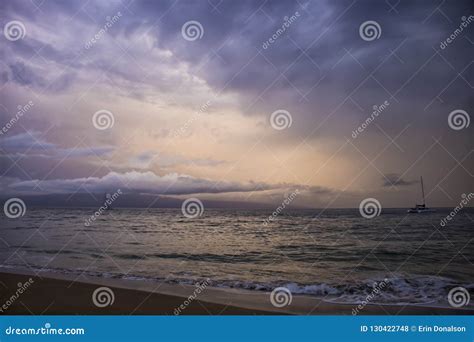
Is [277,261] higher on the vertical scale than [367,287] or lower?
higher

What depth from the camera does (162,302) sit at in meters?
4.57

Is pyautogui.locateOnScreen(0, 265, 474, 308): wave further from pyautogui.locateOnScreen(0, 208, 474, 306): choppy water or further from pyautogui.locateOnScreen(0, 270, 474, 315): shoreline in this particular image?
pyautogui.locateOnScreen(0, 270, 474, 315): shoreline

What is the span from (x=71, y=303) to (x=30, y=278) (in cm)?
189

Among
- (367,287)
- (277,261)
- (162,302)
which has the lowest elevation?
(162,302)

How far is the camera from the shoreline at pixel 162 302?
13.9 feet

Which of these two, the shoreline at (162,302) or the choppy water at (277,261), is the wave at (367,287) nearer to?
the choppy water at (277,261)

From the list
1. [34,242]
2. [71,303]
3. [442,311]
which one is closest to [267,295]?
[442,311]

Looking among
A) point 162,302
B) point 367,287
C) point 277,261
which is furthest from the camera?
point 277,261

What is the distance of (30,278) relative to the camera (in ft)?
19.2

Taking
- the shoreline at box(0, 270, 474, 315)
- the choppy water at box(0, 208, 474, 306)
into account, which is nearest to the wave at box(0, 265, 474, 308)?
the choppy water at box(0, 208, 474, 306)

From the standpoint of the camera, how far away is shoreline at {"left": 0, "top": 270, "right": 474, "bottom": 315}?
4234 mm

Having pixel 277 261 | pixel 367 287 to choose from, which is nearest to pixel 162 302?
pixel 367 287

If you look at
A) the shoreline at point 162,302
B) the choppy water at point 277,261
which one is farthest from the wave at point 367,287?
the shoreline at point 162,302

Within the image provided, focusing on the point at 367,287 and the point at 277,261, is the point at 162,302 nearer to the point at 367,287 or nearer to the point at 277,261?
the point at 367,287
